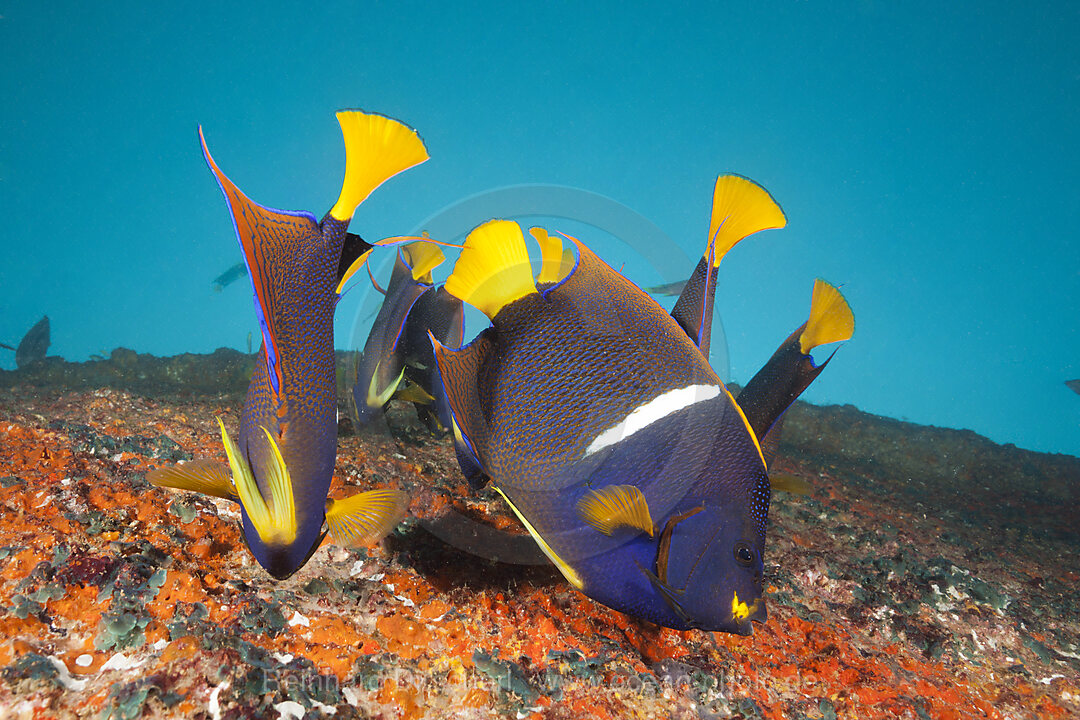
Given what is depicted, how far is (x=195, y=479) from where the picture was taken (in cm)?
110

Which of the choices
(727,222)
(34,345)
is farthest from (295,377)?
(34,345)

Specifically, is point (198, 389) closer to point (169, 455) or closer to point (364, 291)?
point (364, 291)

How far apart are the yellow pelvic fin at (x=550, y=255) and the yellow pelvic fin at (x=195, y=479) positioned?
908mm

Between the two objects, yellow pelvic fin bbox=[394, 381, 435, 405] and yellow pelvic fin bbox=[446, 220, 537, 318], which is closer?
yellow pelvic fin bbox=[446, 220, 537, 318]

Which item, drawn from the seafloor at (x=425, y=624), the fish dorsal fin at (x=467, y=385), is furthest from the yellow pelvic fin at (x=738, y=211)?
the seafloor at (x=425, y=624)

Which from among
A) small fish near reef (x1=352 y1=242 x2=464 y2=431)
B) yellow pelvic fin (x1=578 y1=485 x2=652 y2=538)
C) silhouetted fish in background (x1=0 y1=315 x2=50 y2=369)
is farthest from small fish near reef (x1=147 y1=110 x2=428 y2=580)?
silhouetted fish in background (x1=0 y1=315 x2=50 y2=369)

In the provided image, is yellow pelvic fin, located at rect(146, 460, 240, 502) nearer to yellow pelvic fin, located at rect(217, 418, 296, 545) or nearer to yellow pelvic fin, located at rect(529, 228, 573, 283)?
yellow pelvic fin, located at rect(217, 418, 296, 545)

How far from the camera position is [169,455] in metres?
2.27

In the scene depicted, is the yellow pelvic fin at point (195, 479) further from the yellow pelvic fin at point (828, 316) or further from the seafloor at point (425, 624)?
the yellow pelvic fin at point (828, 316)

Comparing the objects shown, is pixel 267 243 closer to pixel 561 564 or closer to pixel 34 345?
pixel 561 564

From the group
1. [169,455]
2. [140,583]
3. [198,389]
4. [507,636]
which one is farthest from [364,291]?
[198,389]

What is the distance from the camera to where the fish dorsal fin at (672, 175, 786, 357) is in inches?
48.3

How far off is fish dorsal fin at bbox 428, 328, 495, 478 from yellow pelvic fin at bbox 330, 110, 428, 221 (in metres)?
0.38

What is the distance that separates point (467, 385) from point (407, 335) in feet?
5.26
